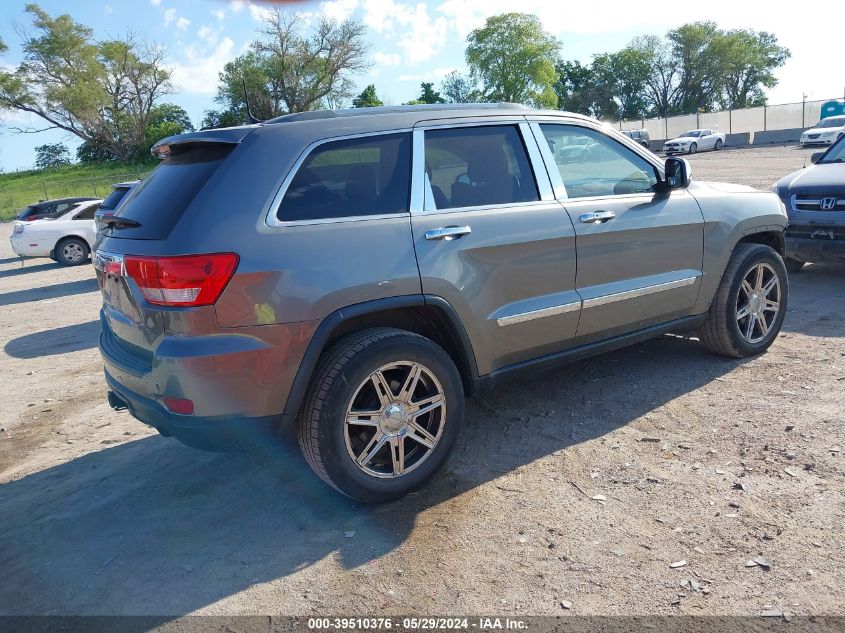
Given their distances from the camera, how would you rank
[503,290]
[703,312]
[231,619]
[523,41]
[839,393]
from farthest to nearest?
[523,41] → [703,312] → [839,393] → [503,290] → [231,619]

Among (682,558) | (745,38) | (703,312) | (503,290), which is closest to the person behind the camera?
(682,558)

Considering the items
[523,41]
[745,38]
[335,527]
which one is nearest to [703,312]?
[335,527]

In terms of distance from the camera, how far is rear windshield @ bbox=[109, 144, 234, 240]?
339 cm

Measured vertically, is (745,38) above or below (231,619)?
above

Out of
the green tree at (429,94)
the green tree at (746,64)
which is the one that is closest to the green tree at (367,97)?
the green tree at (429,94)

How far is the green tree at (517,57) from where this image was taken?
87312mm

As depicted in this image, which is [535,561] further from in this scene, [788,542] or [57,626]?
[57,626]

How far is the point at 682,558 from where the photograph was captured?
10.1 feet

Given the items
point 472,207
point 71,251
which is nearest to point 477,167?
point 472,207

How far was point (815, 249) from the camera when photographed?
7.75m

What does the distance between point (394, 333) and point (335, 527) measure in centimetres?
98

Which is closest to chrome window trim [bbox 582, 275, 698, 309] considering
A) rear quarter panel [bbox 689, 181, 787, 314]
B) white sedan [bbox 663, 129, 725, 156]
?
rear quarter panel [bbox 689, 181, 787, 314]

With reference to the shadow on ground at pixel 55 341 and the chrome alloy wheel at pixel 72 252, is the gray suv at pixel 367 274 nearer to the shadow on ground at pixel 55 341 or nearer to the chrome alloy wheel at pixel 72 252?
the shadow on ground at pixel 55 341

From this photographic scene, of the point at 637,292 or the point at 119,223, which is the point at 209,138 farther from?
the point at 637,292
